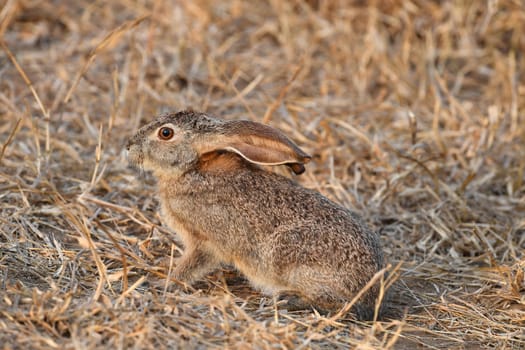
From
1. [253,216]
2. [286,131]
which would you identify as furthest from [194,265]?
[286,131]

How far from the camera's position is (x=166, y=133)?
5.27 metres

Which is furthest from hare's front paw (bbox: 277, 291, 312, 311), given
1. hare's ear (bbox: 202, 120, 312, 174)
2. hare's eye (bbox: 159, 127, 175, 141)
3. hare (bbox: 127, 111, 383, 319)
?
hare's eye (bbox: 159, 127, 175, 141)

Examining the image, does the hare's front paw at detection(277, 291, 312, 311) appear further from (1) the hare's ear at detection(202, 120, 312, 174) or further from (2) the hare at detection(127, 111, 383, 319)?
(1) the hare's ear at detection(202, 120, 312, 174)

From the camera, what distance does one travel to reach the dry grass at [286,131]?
14.8 ft

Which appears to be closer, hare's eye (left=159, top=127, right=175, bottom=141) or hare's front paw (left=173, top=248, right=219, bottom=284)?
hare's front paw (left=173, top=248, right=219, bottom=284)

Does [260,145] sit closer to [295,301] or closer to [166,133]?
[166,133]

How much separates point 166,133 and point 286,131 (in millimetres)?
2371

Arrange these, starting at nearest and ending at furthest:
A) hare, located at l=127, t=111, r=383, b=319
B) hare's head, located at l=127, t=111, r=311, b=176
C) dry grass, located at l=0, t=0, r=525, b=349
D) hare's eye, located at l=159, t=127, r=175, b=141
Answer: dry grass, located at l=0, t=0, r=525, b=349 < hare, located at l=127, t=111, r=383, b=319 < hare's head, located at l=127, t=111, r=311, b=176 < hare's eye, located at l=159, t=127, r=175, b=141

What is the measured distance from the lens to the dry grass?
177 inches

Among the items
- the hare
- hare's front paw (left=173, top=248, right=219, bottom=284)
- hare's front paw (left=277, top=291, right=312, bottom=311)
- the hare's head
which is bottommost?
hare's front paw (left=277, top=291, right=312, bottom=311)

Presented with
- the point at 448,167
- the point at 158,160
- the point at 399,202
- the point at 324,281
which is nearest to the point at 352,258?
the point at 324,281

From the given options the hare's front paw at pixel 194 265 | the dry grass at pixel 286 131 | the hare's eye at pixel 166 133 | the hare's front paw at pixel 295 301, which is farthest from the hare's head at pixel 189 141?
the hare's front paw at pixel 295 301

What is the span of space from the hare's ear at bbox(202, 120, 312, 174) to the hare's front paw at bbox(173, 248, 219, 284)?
27.4 inches

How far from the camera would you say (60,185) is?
634 centimetres
